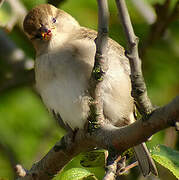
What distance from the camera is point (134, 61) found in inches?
106

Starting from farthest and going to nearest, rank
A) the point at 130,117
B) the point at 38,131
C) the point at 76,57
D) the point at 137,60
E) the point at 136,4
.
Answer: the point at 38,131
the point at 136,4
the point at 130,117
the point at 76,57
the point at 137,60

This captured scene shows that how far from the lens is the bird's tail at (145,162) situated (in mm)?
4164

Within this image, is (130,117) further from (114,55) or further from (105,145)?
(105,145)

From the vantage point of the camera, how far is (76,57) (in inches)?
156

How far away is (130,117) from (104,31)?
64.8 inches

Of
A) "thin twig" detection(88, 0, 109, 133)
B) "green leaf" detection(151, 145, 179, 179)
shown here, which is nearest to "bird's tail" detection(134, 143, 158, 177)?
"green leaf" detection(151, 145, 179, 179)

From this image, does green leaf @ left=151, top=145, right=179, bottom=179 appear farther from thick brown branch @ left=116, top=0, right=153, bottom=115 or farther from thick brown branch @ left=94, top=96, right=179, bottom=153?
thick brown branch @ left=116, top=0, right=153, bottom=115

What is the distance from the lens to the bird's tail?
416 cm

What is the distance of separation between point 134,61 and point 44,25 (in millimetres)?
1904

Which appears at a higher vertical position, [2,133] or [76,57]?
[76,57]

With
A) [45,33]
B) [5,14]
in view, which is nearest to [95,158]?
[45,33]

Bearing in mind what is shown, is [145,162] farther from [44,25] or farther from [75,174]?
[44,25]

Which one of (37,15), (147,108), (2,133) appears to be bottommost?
(2,133)

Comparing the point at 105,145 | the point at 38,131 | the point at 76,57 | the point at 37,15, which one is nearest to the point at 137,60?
the point at 105,145
